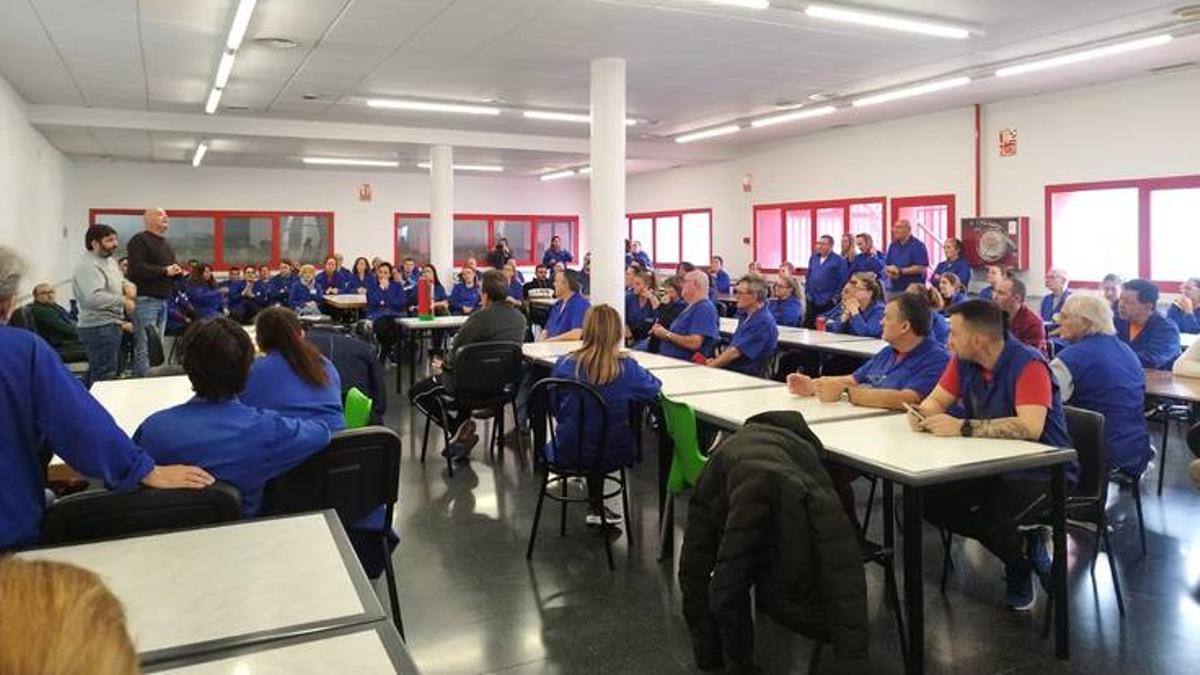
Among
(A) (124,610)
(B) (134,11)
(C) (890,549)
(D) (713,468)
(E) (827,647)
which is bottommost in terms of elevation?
(E) (827,647)

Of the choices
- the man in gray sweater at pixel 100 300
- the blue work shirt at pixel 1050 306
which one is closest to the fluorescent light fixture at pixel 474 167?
the man in gray sweater at pixel 100 300

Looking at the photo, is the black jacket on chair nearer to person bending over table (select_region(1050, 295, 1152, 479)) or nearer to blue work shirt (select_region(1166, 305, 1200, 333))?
person bending over table (select_region(1050, 295, 1152, 479))

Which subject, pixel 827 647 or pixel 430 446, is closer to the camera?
pixel 827 647

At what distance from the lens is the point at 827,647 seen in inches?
112

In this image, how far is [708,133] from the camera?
1189 cm

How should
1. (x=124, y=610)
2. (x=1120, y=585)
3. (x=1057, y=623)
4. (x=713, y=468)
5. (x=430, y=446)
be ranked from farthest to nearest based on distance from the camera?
(x=430, y=446)
(x=1120, y=585)
(x=1057, y=623)
(x=713, y=468)
(x=124, y=610)

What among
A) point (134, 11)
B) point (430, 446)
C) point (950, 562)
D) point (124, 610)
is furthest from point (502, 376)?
point (124, 610)

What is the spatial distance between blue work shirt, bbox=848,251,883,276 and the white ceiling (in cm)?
177

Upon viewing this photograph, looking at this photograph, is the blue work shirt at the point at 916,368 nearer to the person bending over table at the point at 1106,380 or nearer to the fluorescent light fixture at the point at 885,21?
the person bending over table at the point at 1106,380

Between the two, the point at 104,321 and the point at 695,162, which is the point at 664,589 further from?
the point at 695,162

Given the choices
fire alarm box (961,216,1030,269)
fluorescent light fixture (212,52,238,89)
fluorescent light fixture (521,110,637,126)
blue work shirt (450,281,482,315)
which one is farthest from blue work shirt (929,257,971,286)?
fluorescent light fixture (212,52,238,89)

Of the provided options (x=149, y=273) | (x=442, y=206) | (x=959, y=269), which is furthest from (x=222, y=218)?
(x=959, y=269)

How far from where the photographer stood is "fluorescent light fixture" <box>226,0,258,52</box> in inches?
225

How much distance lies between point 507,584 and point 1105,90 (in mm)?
8447
